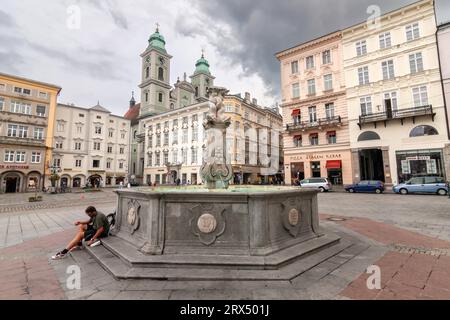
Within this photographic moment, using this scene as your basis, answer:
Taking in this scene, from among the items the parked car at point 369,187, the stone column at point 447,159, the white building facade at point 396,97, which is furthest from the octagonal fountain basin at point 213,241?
the white building facade at point 396,97

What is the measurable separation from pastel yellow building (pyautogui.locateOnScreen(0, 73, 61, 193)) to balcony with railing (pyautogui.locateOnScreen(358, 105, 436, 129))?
44.6m

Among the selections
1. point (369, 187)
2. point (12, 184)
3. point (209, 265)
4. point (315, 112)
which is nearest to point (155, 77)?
point (12, 184)

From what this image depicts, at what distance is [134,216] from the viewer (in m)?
5.26

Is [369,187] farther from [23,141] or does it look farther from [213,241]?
[23,141]

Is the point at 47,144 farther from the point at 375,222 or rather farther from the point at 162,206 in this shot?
the point at 375,222

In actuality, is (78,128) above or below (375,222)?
above

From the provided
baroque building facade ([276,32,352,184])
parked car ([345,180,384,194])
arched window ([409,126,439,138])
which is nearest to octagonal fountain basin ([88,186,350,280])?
parked car ([345,180,384,194])

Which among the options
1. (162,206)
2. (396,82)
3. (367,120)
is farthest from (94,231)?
(396,82)

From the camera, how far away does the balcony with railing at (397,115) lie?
21797 millimetres

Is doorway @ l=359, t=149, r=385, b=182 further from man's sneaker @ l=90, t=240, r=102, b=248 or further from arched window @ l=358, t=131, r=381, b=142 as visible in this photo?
man's sneaker @ l=90, t=240, r=102, b=248

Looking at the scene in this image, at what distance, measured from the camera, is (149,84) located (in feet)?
165
